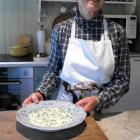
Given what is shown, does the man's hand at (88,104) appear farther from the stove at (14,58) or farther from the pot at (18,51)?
the pot at (18,51)

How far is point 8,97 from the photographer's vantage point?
87.0 inches

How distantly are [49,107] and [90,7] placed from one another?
0.44 metres

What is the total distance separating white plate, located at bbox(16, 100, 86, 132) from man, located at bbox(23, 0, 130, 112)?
12 centimetres

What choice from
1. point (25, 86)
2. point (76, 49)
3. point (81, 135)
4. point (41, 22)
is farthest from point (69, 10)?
point (81, 135)

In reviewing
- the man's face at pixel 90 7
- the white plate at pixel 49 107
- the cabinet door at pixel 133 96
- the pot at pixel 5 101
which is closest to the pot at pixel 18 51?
the pot at pixel 5 101

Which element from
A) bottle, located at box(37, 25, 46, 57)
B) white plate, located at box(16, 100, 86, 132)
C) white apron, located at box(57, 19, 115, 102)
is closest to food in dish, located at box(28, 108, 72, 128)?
white plate, located at box(16, 100, 86, 132)

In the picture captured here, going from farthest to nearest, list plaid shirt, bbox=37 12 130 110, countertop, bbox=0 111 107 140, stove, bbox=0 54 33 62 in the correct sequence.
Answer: stove, bbox=0 54 33 62 < plaid shirt, bbox=37 12 130 110 < countertop, bbox=0 111 107 140

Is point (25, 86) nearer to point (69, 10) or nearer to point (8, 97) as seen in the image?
point (8, 97)

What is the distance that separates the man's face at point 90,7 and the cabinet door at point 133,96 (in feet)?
4.18

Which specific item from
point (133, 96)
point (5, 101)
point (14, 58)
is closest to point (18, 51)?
point (14, 58)

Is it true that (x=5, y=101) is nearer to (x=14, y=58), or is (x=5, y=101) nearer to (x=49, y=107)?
(x=14, y=58)

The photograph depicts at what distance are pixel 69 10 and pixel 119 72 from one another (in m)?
1.51

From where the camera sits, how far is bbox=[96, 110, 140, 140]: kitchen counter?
918 millimetres

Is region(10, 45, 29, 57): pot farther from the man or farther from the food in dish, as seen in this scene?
the food in dish
